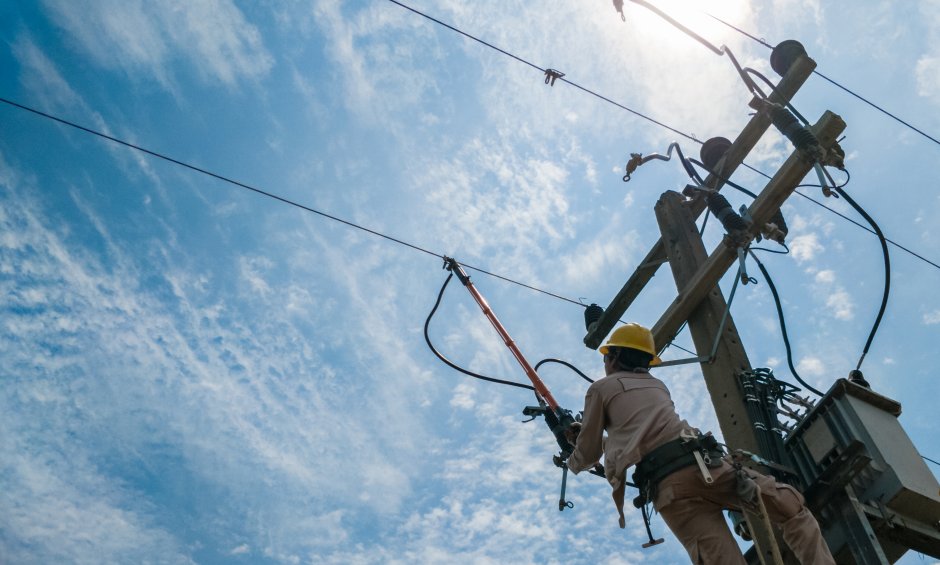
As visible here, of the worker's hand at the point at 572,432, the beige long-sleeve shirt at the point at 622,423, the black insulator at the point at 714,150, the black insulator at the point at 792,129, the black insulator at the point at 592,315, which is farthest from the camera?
the black insulator at the point at 592,315

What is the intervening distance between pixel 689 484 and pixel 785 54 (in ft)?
12.7

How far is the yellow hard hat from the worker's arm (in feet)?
1.39

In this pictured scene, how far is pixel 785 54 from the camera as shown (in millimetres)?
5797

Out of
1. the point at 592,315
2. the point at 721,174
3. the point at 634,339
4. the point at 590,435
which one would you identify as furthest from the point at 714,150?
the point at 590,435

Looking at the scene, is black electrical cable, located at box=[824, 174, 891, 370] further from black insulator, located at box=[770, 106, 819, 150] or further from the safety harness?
the safety harness

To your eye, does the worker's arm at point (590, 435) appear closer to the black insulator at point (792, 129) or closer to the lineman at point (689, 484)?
the lineman at point (689, 484)

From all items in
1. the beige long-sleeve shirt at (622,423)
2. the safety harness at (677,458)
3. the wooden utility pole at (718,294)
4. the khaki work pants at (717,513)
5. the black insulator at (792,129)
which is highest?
the black insulator at (792,129)

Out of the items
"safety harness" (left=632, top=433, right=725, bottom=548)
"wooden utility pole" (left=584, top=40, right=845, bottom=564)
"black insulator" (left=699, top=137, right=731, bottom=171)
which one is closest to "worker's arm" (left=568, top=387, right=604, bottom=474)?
"safety harness" (left=632, top=433, right=725, bottom=548)

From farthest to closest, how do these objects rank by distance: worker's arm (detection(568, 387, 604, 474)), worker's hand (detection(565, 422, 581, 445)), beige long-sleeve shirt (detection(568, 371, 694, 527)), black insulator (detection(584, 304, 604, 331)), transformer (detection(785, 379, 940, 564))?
black insulator (detection(584, 304, 604, 331)) → worker's hand (detection(565, 422, 581, 445)) → worker's arm (detection(568, 387, 604, 474)) → beige long-sleeve shirt (detection(568, 371, 694, 527)) → transformer (detection(785, 379, 940, 564))

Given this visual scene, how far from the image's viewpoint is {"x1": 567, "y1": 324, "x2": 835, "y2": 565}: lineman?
329 cm

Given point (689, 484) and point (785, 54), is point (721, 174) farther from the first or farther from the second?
point (689, 484)

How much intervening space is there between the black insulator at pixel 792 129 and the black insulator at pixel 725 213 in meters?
0.57

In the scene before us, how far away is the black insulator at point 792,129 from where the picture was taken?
16.1 feet

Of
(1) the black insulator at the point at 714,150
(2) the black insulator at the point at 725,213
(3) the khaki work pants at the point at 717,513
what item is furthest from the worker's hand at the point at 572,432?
(1) the black insulator at the point at 714,150
